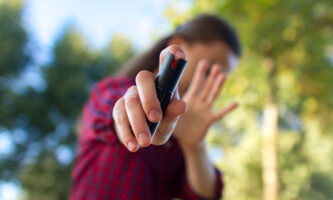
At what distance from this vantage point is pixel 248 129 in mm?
6047

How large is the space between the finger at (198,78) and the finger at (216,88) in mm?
34

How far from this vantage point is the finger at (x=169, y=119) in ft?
0.72

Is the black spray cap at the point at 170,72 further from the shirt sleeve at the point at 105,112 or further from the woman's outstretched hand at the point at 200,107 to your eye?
the woman's outstretched hand at the point at 200,107

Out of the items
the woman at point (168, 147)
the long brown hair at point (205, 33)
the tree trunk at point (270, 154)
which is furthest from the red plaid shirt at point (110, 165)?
the tree trunk at point (270, 154)

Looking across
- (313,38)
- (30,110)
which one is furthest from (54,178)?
(313,38)

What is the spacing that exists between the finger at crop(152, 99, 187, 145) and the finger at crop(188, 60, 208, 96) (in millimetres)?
318

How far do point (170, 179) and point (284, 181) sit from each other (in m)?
6.28

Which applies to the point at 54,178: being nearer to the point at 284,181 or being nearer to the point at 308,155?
the point at 284,181

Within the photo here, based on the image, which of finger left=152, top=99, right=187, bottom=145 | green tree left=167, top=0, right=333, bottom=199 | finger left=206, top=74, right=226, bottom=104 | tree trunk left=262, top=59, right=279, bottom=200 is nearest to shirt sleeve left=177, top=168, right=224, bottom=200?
finger left=206, top=74, right=226, bottom=104

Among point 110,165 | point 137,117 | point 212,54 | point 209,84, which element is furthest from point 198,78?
point 137,117

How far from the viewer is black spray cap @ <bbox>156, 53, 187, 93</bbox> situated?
211 millimetres

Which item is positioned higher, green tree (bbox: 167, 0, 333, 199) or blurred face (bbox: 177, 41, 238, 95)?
green tree (bbox: 167, 0, 333, 199)

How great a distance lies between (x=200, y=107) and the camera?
1.93 ft

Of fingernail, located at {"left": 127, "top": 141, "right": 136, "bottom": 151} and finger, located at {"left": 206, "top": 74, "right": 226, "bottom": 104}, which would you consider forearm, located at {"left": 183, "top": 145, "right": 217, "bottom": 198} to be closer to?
finger, located at {"left": 206, "top": 74, "right": 226, "bottom": 104}
